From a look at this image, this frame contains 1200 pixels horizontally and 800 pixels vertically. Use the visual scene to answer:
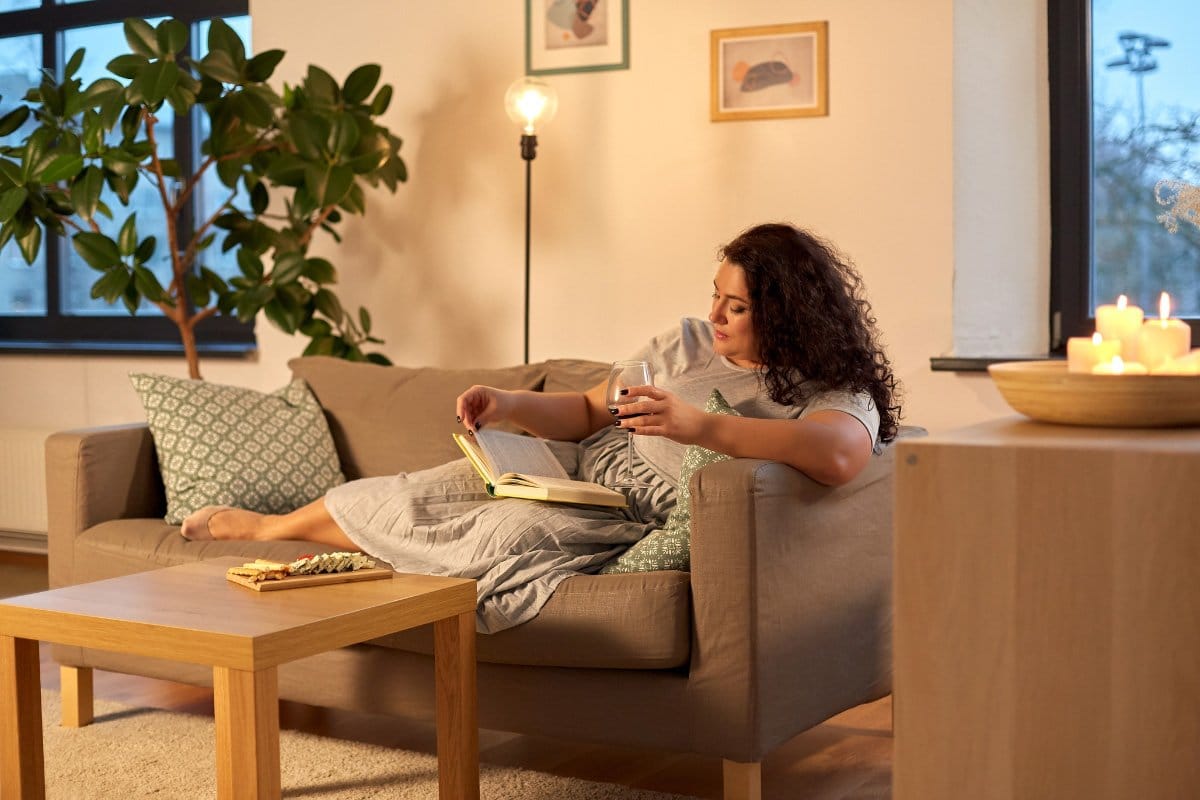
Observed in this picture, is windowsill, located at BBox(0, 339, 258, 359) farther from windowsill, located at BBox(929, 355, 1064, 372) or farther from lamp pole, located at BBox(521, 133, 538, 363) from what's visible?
windowsill, located at BBox(929, 355, 1064, 372)

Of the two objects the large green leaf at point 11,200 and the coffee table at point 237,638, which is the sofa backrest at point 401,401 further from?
the large green leaf at point 11,200

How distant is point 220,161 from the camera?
155 inches

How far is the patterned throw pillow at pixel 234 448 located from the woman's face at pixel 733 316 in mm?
1114

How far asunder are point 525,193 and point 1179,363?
2870mm

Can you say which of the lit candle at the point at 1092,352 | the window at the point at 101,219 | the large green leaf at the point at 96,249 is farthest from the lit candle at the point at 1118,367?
the window at the point at 101,219

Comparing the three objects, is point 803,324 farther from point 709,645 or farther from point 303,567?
point 303,567

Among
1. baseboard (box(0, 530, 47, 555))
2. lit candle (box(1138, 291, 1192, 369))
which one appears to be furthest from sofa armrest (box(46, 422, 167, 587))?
lit candle (box(1138, 291, 1192, 369))

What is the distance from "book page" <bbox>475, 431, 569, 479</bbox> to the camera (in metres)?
2.61

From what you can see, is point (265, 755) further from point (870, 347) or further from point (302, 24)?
point (302, 24)

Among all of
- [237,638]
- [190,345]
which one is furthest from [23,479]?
[237,638]

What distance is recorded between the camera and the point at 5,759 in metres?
2.19

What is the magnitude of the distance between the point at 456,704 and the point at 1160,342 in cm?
131

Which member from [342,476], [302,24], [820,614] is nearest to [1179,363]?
[820,614]

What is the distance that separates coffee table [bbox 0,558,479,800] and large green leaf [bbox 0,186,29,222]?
173cm
